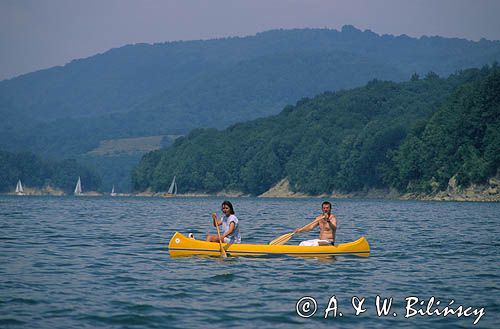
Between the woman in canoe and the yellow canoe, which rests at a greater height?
the woman in canoe

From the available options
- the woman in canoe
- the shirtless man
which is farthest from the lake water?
the woman in canoe

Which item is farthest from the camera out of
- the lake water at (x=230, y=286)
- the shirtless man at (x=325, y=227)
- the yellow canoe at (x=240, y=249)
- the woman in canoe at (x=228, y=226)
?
the shirtless man at (x=325, y=227)

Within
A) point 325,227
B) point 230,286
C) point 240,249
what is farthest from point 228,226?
point 230,286

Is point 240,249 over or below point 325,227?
below

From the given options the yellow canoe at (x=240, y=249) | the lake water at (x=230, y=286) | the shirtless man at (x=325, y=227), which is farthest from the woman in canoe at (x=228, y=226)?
the shirtless man at (x=325, y=227)

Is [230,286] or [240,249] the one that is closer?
[230,286]

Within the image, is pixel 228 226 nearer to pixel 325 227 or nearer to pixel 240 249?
pixel 240 249

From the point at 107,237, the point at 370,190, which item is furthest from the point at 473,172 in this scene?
the point at 107,237

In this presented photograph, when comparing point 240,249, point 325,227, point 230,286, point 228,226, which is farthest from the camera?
point 325,227

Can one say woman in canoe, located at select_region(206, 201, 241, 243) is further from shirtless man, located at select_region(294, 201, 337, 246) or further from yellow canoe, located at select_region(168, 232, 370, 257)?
shirtless man, located at select_region(294, 201, 337, 246)

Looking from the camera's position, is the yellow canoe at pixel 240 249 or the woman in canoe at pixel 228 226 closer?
the woman in canoe at pixel 228 226

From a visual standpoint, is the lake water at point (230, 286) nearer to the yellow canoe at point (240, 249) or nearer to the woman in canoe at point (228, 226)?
the yellow canoe at point (240, 249)

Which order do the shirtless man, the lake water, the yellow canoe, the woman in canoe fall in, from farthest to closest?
the shirtless man
the yellow canoe
the woman in canoe
the lake water

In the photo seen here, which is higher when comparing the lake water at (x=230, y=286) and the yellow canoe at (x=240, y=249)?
the yellow canoe at (x=240, y=249)
